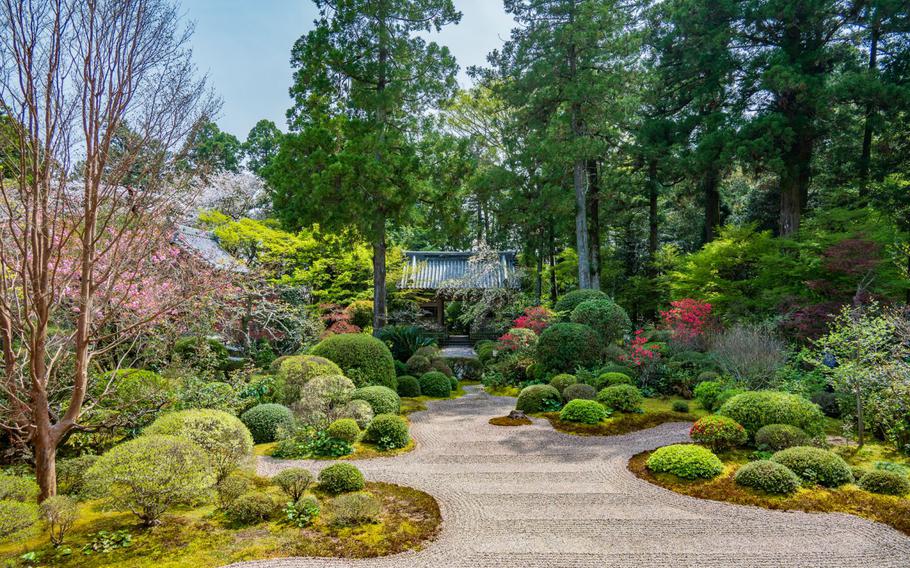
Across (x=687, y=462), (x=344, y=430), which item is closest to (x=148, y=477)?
(x=344, y=430)

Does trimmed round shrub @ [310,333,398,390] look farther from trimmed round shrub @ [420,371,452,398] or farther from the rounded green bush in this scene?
trimmed round shrub @ [420,371,452,398]

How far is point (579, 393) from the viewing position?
10.7 metres

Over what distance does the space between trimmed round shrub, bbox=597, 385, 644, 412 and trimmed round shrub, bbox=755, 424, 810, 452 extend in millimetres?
2666

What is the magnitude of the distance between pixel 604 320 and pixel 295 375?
8.85 m

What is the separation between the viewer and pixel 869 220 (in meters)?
12.7

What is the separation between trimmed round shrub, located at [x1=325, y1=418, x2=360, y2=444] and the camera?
8.30 metres

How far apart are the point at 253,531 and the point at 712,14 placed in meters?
21.3

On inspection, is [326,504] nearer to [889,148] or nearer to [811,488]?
[811,488]

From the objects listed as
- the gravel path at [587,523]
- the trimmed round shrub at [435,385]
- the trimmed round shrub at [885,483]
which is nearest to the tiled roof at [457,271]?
the trimmed round shrub at [435,385]

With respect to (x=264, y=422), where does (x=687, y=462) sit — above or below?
below

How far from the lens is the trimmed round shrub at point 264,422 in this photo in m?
8.65

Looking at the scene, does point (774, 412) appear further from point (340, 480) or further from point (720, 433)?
point (340, 480)

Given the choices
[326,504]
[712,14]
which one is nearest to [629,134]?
[712,14]

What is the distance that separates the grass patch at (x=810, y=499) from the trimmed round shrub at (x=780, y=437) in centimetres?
100
